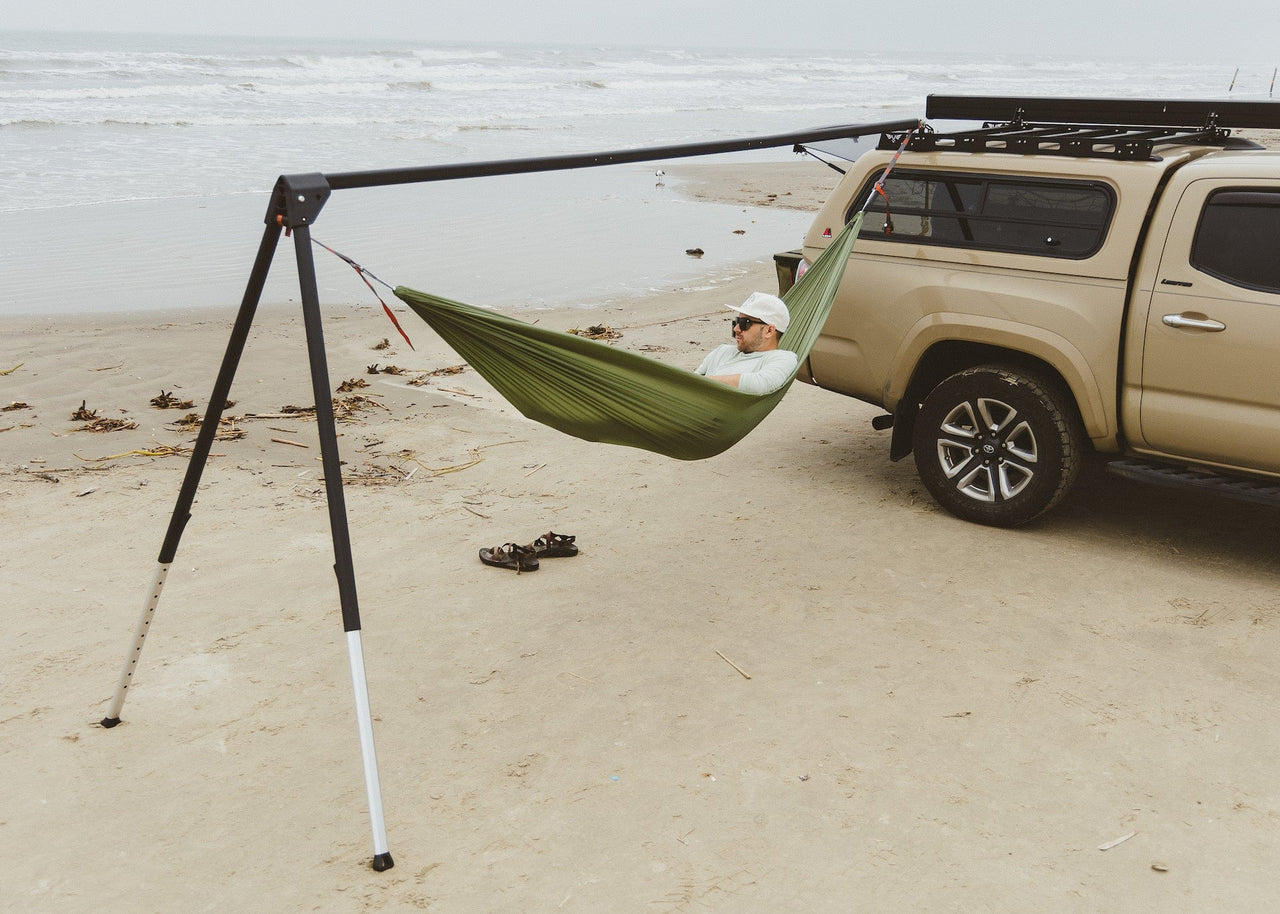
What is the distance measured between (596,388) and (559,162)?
813mm

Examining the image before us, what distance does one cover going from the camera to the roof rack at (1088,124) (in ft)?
A: 17.6

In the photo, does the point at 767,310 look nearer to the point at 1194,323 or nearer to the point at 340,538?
the point at 1194,323

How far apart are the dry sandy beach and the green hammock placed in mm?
936

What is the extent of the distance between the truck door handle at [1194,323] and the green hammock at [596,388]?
6.15 feet

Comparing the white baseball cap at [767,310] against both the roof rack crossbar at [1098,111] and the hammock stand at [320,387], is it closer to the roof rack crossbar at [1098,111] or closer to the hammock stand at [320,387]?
the hammock stand at [320,387]

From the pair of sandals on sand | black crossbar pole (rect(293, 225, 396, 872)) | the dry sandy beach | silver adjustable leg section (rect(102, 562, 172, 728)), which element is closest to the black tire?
the dry sandy beach

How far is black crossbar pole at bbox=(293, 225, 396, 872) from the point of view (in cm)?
313

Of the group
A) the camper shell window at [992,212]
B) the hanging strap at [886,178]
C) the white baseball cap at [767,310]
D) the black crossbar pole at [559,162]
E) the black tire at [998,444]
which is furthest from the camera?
the hanging strap at [886,178]

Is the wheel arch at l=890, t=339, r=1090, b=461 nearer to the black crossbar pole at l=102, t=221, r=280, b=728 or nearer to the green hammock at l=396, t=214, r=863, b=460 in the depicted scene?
the green hammock at l=396, t=214, r=863, b=460

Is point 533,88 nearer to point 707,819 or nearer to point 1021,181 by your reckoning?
point 1021,181

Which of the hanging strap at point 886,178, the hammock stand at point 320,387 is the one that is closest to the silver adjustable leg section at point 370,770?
the hammock stand at point 320,387

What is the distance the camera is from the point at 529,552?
527 cm

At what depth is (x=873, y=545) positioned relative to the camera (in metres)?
5.50

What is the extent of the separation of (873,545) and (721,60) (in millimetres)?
65069
